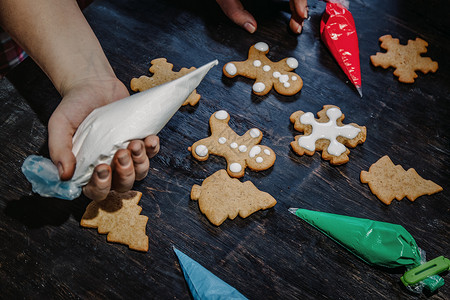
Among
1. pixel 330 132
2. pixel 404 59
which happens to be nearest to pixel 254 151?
pixel 330 132

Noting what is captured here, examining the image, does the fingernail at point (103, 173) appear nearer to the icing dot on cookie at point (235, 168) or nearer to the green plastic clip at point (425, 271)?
the icing dot on cookie at point (235, 168)

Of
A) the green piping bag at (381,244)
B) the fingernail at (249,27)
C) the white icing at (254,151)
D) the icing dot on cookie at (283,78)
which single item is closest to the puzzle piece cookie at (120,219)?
the white icing at (254,151)

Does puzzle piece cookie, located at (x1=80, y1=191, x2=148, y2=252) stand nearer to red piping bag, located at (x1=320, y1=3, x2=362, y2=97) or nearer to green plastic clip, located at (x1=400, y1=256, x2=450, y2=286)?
green plastic clip, located at (x1=400, y1=256, x2=450, y2=286)

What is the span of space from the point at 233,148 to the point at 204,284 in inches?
16.4

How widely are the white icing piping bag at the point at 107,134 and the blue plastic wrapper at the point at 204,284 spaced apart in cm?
33

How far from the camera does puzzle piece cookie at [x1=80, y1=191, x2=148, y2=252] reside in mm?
1038

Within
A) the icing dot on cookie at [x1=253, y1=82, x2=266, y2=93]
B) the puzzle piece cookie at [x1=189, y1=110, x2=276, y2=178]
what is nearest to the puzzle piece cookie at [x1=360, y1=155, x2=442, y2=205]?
the puzzle piece cookie at [x1=189, y1=110, x2=276, y2=178]

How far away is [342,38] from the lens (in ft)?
4.82

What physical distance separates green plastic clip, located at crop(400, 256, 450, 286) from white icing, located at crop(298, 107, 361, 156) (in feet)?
1.26

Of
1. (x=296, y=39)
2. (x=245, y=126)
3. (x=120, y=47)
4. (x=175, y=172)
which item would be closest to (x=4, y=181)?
(x=175, y=172)

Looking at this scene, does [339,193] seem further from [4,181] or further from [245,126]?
[4,181]

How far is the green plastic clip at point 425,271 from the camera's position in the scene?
1002 millimetres

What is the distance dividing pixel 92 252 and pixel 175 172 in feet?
1.02

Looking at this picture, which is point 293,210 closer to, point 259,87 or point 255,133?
point 255,133
